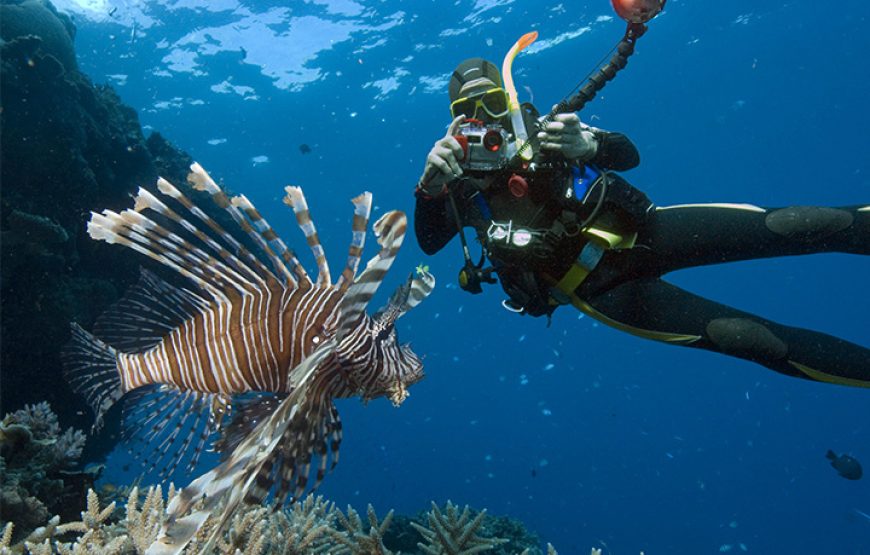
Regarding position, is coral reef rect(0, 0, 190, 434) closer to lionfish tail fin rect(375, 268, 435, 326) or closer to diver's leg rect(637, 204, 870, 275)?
lionfish tail fin rect(375, 268, 435, 326)

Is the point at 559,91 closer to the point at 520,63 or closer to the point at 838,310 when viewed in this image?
the point at 520,63

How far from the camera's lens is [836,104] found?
98.7 ft

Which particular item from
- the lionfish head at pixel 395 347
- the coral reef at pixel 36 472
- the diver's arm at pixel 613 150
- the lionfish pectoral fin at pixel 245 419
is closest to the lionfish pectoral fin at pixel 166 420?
the lionfish pectoral fin at pixel 245 419

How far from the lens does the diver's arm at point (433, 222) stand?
3.46 meters

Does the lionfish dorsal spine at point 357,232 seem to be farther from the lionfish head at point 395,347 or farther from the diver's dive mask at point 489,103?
the diver's dive mask at point 489,103

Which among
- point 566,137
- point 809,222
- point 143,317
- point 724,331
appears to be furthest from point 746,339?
point 143,317

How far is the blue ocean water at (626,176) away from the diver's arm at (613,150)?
0.52 meters

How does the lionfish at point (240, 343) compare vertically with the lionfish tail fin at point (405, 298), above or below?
below

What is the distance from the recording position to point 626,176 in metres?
38.3

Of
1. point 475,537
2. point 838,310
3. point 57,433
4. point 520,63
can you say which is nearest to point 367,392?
point 475,537

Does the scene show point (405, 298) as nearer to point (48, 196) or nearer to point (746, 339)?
point (746, 339)

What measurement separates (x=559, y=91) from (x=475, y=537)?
24.5m

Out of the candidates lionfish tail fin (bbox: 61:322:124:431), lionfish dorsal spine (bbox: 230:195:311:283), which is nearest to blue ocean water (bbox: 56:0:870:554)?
lionfish dorsal spine (bbox: 230:195:311:283)

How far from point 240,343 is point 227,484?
102 cm
